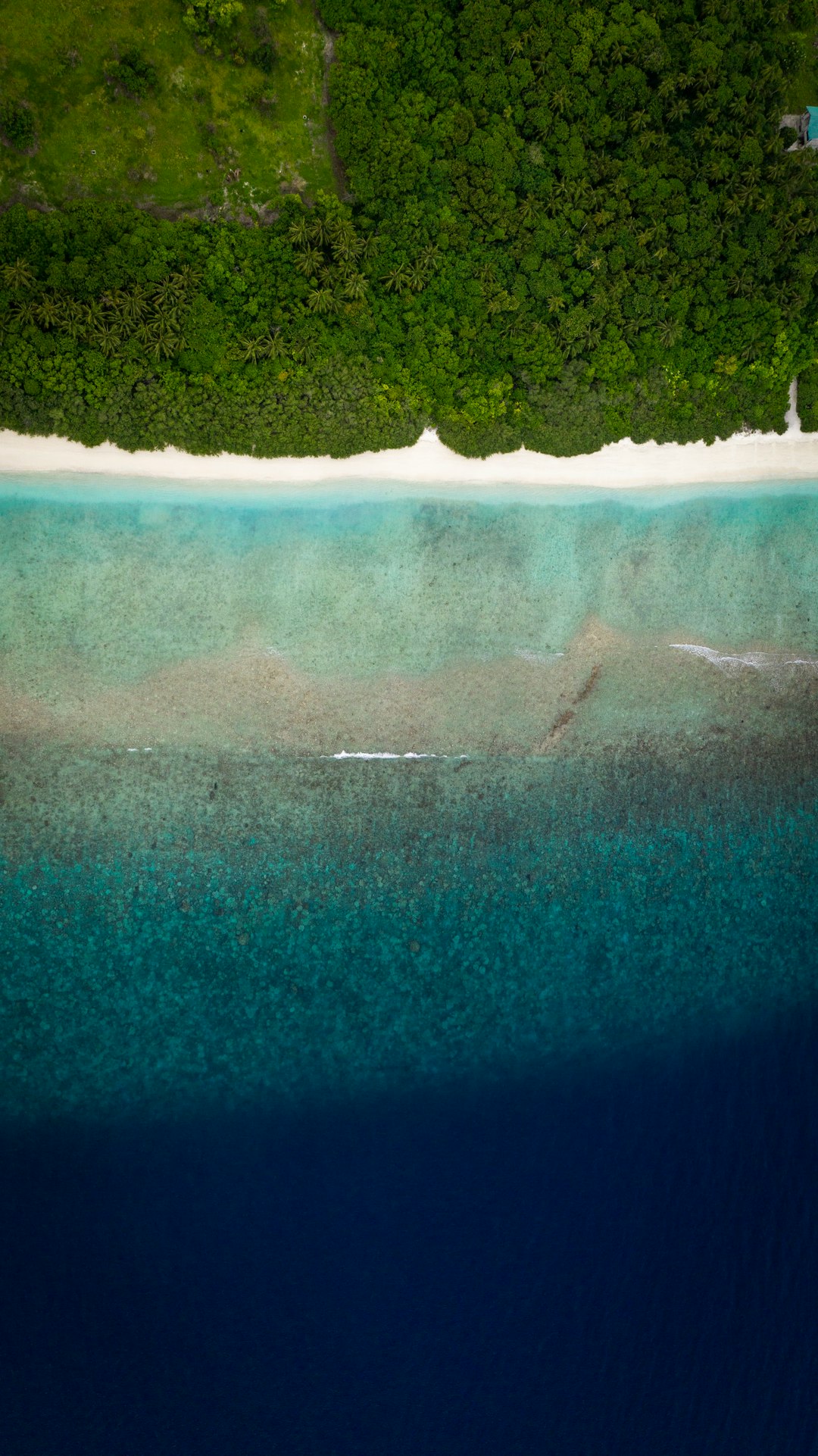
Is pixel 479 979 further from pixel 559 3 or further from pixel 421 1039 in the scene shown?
pixel 559 3

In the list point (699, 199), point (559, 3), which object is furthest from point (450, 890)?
point (559, 3)

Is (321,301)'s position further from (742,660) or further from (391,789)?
(742,660)

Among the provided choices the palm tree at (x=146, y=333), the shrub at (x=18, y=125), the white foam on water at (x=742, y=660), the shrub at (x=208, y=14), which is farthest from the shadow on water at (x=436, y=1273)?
the shrub at (x=208, y=14)

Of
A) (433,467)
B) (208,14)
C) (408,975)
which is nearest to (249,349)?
(433,467)

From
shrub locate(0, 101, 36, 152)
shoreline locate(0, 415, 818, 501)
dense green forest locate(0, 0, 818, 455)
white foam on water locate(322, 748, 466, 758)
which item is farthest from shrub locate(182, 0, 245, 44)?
white foam on water locate(322, 748, 466, 758)

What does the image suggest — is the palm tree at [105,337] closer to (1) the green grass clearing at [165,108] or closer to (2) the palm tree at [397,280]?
(1) the green grass clearing at [165,108]

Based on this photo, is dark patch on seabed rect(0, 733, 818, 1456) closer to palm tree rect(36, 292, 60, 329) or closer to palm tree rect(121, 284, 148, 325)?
palm tree rect(36, 292, 60, 329)

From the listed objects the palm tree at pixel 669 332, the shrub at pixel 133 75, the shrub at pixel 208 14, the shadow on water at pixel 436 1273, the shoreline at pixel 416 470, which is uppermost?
the shrub at pixel 208 14
